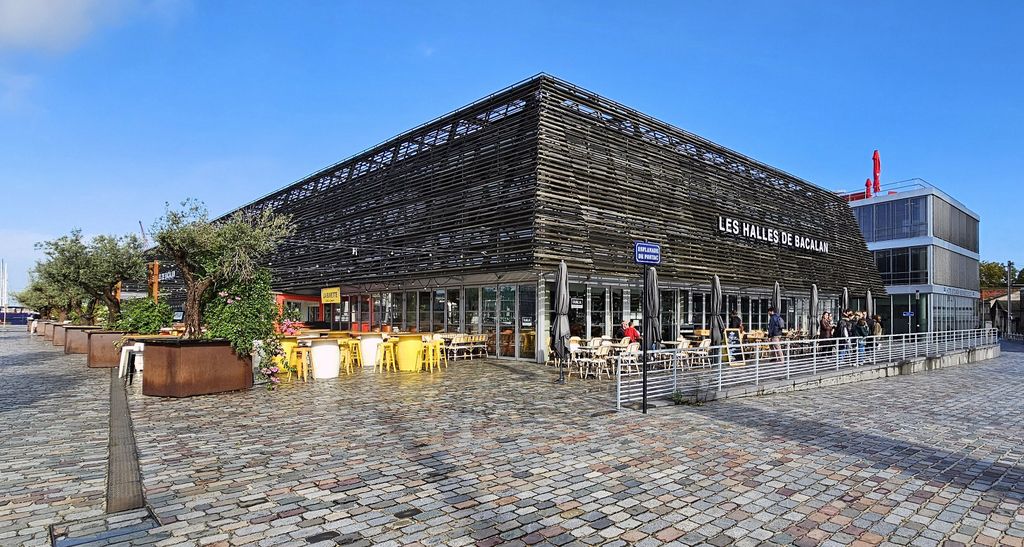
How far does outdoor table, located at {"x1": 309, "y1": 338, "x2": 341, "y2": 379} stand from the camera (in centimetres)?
1343

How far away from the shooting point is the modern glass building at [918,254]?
128 feet

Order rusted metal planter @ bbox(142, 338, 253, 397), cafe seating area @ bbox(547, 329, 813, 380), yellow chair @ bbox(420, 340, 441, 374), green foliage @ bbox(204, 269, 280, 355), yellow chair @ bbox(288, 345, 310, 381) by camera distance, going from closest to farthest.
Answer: rusted metal planter @ bbox(142, 338, 253, 397)
green foliage @ bbox(204, 269, 280, 355)
yellow chair @ bbox(288, 345, 310, 381)
cafe seating area @ bbox(547, 329, 813, 380)
yellow chair @ bbox(420, 340, 441, 374)

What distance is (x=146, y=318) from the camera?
17531 mm

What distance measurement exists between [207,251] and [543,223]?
8.01m

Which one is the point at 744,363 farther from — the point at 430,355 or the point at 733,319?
the point at 733,319

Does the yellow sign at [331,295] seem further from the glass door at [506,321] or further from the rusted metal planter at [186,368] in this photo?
the rusted metal planter at [186,368]

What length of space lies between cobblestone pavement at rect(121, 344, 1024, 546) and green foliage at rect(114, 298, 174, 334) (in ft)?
27.1

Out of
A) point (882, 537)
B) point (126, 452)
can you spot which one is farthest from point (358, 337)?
point (882, 537)

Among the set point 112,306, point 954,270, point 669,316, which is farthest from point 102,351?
point 954,270

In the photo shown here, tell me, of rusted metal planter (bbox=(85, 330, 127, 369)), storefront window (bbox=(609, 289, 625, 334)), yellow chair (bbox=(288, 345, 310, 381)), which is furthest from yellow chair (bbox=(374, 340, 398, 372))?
storefront window (bbox=(609, 289, 625, 334))

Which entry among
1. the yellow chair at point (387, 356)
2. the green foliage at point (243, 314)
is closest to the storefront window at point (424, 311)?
the yellow chair at point (387, 356)

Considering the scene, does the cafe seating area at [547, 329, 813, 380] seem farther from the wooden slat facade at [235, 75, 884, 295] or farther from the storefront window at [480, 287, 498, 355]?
the storefront window at [480, 287, 498, 355]

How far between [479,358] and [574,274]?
13.4 feet

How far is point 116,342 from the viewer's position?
624 inches
